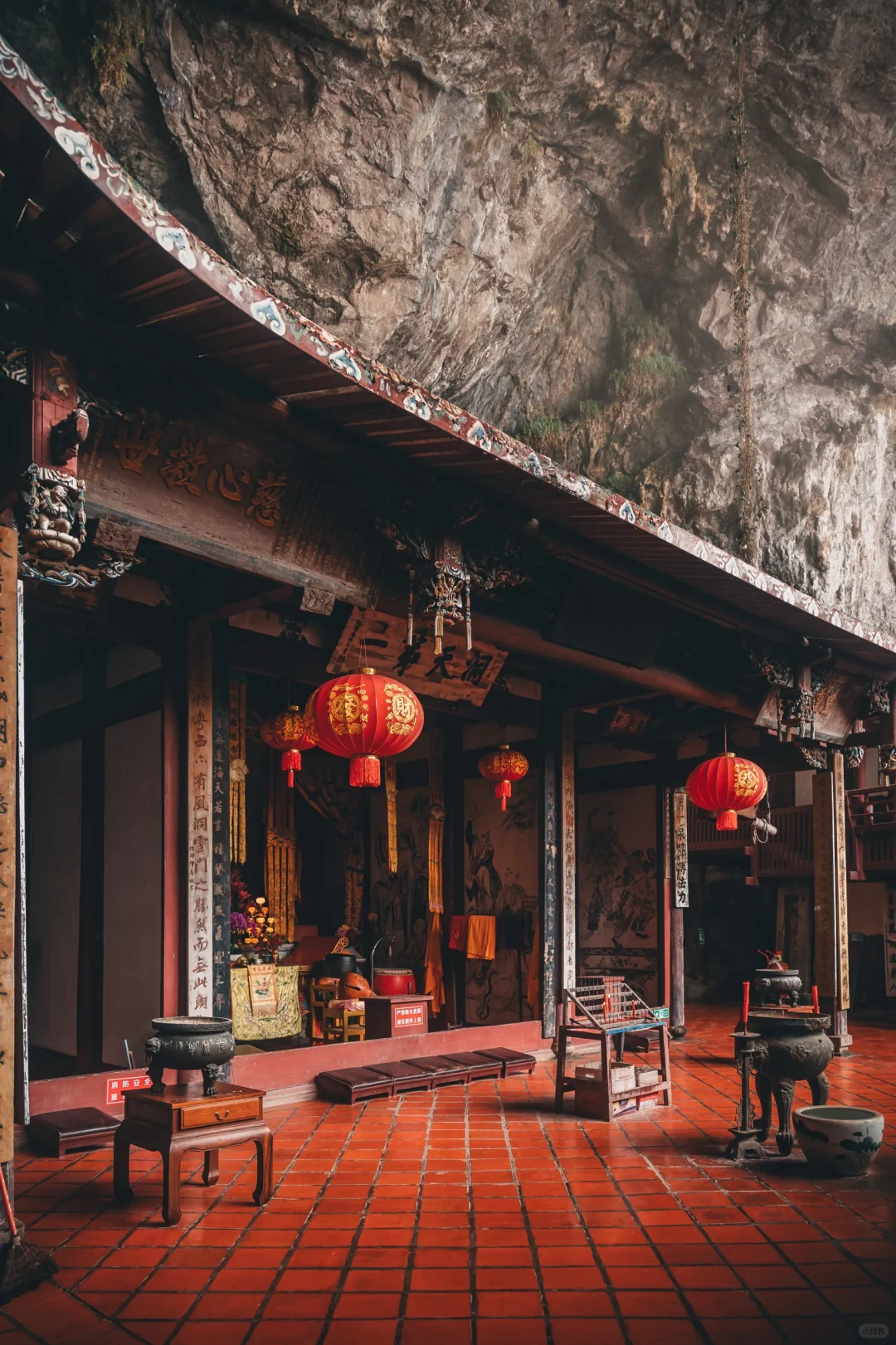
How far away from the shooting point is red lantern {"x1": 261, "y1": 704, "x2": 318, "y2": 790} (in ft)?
27.5

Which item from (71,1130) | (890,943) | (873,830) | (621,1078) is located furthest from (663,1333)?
(890,943)

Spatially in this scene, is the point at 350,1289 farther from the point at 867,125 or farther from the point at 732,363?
the point at 867,125

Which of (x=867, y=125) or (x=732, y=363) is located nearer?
(x=867, y=125)

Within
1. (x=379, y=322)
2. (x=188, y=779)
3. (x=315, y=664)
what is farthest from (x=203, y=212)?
(x=188, y=779)

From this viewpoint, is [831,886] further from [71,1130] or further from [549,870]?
[71,1130]

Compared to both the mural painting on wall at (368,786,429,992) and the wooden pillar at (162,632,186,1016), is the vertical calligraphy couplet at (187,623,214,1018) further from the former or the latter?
the mural painting on wall at (368,786,429,992)

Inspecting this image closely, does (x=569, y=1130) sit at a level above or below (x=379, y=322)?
below

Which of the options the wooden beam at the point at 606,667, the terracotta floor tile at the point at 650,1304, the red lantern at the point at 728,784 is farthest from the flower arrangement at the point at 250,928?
the terracotta floor tile at the point at 650,1304

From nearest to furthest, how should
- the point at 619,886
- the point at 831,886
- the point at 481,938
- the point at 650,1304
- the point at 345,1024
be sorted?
the point at 650,1304 < the point at 345,1024 < the point at 831,886 < the point at 481,938 < the point at 619,886

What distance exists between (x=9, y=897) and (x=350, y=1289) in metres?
1.86

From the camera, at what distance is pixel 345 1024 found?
309 inches

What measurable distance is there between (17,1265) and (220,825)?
3382 millimetres

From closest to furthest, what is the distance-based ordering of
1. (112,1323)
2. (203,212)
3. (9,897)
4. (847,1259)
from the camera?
(112,1323)
(9,897)
(847,1259)
(203,212)

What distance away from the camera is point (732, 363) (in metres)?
16.8
